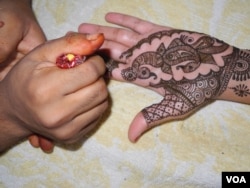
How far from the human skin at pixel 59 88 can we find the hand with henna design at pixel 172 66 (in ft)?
0.71

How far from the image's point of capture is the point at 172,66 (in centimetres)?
99

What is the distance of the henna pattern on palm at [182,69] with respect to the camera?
90 cm

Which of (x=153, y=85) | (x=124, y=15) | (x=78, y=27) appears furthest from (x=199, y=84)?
(x=78, y=27)

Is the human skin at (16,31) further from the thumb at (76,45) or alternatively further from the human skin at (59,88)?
the thumb at (76,45)

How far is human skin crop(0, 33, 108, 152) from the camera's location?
26.7 inches

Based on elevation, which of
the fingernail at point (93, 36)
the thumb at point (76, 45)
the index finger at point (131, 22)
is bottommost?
the index finger at point (131, 22)

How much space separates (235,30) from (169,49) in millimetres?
251

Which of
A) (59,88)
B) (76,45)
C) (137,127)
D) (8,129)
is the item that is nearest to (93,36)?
(76,45)

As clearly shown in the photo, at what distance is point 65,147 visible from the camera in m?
0.99

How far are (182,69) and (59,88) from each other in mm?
468

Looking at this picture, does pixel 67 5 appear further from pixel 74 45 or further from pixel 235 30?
pixel 235 30

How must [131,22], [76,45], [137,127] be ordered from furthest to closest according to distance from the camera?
[131,22], [137,127], [76,45]

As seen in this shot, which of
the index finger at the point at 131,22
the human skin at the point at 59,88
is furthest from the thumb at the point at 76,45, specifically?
the index finger at the point at 131,22

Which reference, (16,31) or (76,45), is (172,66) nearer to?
(76,45)
